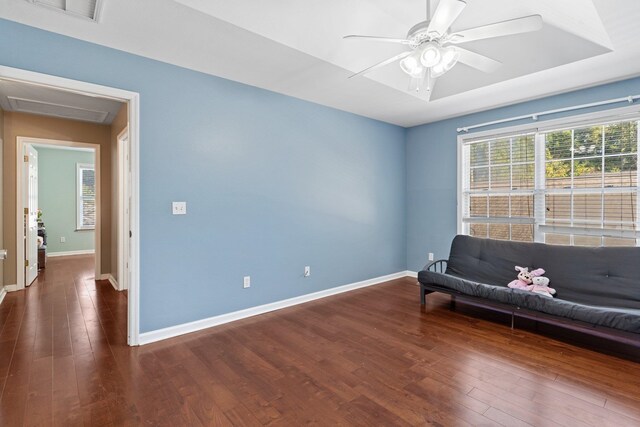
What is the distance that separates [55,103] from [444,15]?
435 cm

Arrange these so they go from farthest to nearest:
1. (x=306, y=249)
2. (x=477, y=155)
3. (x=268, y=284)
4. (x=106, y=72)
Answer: (x=477, y=155), (x=306, y=249), (x=268, y=284), (x=106, y=72)

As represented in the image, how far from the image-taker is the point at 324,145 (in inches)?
167

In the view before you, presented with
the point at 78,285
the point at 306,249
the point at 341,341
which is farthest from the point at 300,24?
the point at 78,285

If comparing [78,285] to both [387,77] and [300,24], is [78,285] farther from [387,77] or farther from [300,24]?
[387,77]

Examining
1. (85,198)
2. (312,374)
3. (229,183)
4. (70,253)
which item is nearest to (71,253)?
(70,253)

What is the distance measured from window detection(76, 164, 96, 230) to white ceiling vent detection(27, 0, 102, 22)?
6579 mm

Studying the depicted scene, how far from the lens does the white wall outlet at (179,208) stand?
299 cm

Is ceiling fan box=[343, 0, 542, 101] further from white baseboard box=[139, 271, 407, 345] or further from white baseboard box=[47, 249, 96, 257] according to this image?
white baseboard box=[47, 249, 96, 257]

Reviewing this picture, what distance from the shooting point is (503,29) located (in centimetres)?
192

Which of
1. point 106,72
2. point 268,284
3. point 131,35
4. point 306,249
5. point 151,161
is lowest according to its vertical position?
point 268,284

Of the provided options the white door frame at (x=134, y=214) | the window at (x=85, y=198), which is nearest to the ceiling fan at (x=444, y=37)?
the white door frame at (x=134, y=214)

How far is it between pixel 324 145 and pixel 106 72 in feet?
8.11

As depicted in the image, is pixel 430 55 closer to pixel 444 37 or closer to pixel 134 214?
pixel 444 37

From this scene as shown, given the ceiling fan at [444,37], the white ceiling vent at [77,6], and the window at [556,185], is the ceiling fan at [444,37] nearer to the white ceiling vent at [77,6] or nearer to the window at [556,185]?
the white ceiling vent at [77,6]
